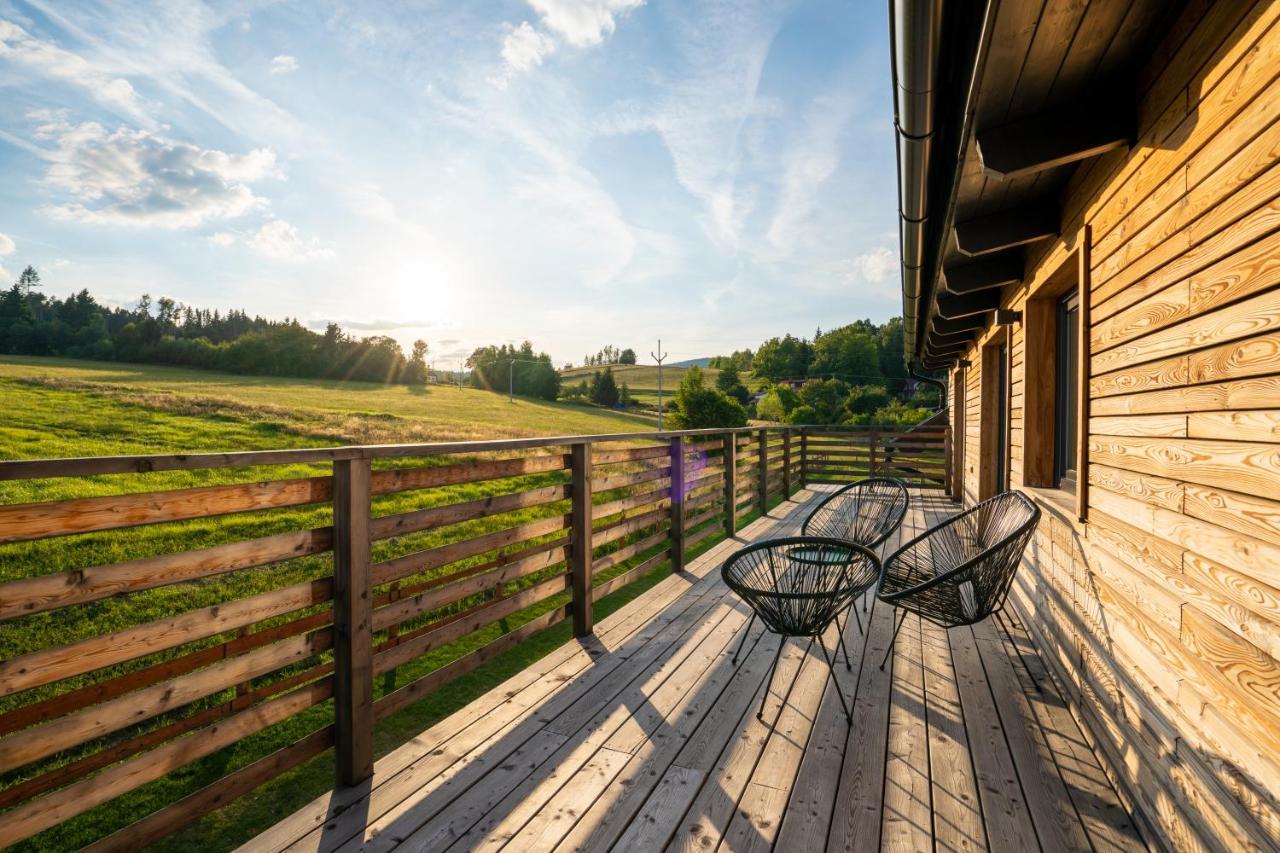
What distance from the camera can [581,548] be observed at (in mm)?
3385

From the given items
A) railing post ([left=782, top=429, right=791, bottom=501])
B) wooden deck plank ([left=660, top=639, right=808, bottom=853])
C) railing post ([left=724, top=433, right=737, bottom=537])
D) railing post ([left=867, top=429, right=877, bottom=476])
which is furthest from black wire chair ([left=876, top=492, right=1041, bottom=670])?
railing post ([left=867, top=429, right=877, bottom=476])

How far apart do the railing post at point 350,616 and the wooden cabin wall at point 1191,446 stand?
7.90 ft

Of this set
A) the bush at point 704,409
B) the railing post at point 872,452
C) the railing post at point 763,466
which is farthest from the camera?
the bush at point 704,409

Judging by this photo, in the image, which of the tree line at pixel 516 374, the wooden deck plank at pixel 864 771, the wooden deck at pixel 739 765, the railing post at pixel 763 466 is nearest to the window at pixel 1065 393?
the wooden deck at pixel 739 765

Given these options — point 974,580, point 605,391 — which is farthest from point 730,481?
point 605,391

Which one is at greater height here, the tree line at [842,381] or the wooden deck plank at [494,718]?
the tree line at [842,381]

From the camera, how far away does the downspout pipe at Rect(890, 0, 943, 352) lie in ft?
4.95

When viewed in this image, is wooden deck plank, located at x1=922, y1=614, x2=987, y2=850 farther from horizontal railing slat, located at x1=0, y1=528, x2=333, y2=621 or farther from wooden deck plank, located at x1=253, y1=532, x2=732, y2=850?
horizontal railing slat, located at x1=0, y1=528, x2=333, y2=621

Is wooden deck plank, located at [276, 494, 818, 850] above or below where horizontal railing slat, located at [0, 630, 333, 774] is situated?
below

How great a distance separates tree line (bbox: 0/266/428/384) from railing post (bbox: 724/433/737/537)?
51.1 m

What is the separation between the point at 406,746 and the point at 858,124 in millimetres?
6188

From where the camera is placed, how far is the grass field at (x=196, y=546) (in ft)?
7.72

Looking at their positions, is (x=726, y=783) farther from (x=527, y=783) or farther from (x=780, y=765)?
(x=527, y=783)

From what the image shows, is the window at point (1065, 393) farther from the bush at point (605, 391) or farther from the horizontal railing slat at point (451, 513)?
the bush at point (605, 391)
